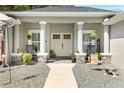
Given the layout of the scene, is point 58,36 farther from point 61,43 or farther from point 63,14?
point 63,14

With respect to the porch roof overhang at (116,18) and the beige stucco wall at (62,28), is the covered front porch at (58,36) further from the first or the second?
the porch roof overhang at (116,18)

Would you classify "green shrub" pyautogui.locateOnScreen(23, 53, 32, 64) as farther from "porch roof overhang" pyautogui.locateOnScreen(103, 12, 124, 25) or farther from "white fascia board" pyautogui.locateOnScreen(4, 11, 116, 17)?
"porch roof overhang" pyautogui.locateOnScreen(103, 12, 124, 25)

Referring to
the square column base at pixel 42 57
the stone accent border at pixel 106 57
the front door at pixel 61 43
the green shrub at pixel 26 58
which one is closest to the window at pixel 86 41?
the front door at pixel 61 43

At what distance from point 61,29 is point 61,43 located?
3.75ft

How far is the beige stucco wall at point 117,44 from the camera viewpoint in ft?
50.9

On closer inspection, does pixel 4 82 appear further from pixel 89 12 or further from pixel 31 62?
pixel 89 12

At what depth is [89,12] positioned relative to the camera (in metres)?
18.7

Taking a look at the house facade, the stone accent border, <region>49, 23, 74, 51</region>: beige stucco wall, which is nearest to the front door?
the house facade

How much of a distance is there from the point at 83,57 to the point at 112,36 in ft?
7.72

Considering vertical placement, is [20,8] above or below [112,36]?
above

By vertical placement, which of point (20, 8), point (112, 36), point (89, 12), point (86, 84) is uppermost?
point (20, 8)
